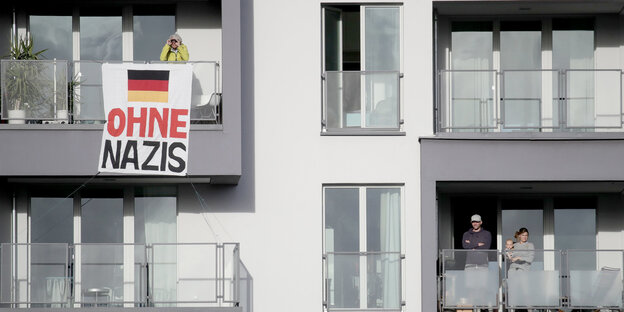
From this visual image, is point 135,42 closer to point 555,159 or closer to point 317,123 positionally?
point 317,123

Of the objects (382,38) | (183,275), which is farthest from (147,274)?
(382,38)

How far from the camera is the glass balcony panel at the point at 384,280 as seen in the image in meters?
27.4

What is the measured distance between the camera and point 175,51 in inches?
1072

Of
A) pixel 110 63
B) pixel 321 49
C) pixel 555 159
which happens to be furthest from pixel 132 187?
pixel 555 159

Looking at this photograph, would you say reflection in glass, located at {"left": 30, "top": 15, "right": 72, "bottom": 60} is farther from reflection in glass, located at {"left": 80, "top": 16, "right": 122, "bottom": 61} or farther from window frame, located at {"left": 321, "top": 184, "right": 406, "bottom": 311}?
window frame, located at {"left": 321, "top": 184, "right": 406, "bottom": 311}

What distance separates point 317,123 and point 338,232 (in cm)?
195

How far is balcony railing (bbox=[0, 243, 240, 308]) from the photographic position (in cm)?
2605

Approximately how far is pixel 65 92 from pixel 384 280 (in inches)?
252

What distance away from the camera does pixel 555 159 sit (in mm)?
27328

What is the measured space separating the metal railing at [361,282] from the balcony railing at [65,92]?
3.28m

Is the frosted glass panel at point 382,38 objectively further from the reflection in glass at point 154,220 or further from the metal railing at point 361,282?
the reflection in glass at point 154,220

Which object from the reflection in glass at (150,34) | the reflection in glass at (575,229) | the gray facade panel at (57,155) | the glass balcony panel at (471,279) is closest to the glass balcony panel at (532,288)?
the glass balcony panel at (471,279)

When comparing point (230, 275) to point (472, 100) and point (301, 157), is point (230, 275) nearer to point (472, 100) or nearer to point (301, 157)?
point (301, 157)

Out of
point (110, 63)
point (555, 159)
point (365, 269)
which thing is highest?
point (110, 63)
